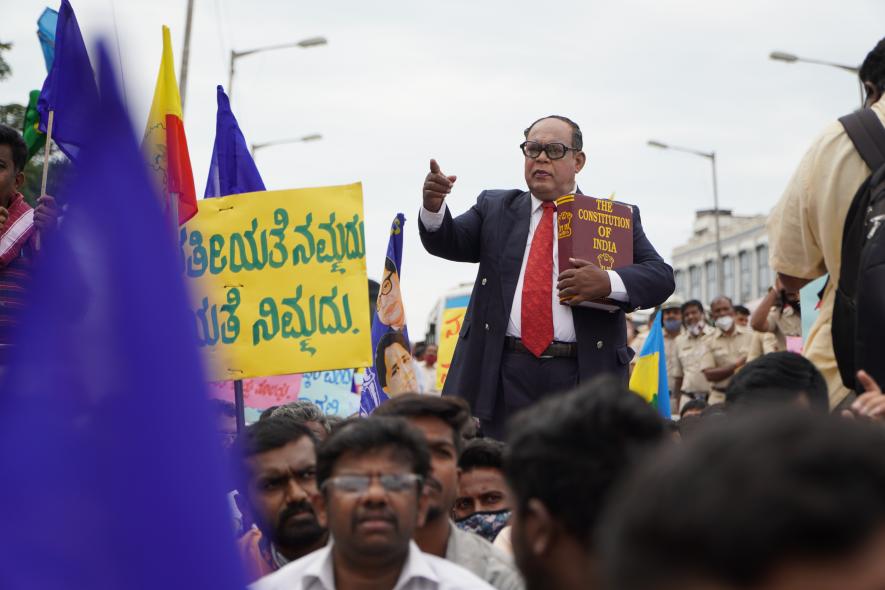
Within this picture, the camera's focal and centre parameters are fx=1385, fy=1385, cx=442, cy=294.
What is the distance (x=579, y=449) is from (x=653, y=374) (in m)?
7.54

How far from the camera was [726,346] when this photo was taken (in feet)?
43.9

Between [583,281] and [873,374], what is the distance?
204 cm

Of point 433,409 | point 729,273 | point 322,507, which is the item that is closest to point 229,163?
point 433,409

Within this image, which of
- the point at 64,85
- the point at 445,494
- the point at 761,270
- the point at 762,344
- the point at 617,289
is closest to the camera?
the point at 445,494

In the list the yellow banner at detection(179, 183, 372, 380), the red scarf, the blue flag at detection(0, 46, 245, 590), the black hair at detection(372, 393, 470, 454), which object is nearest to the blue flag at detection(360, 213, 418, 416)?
the yellow banner at detection(179, 183, 372, 380)

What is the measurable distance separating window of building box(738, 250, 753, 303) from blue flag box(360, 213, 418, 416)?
7408 cm

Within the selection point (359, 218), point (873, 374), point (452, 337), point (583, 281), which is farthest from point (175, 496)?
point (452, 337)

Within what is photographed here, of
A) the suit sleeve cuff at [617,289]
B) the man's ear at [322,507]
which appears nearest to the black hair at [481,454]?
the suit sleeve cuff at [617,289]

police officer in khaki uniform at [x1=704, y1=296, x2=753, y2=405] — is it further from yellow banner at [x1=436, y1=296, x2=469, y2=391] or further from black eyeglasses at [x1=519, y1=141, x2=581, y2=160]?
black eyeglasses at [x1=519, y1=141, x2=581, y2=160]

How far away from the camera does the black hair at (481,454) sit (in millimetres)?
5660

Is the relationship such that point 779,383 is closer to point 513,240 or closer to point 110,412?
point 513,240

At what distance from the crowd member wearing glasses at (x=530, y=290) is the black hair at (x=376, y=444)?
5.56 ft

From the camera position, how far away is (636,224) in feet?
20.9

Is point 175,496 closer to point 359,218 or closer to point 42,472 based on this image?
point 42,472
